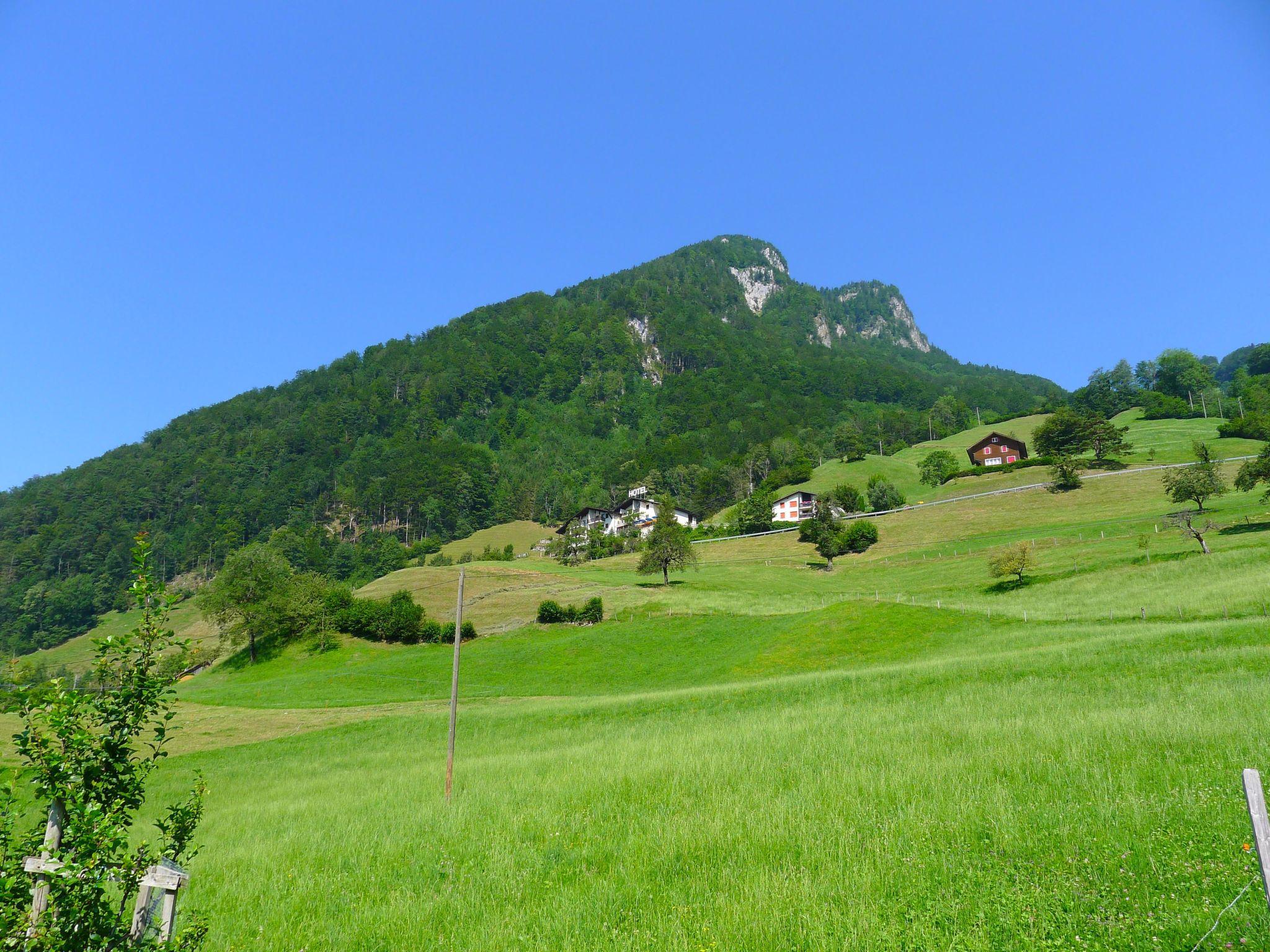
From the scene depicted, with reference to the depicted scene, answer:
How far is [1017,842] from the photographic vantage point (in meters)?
9.33

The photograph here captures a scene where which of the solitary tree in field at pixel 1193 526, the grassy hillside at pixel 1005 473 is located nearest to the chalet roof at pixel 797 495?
the grassy hillside at pixel 1005 473

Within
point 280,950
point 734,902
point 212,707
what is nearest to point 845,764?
point 734,902

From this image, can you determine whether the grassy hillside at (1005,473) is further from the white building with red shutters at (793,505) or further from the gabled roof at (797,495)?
the white building with red shutters at (793,505)

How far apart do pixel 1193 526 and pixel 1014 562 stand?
19841 mm

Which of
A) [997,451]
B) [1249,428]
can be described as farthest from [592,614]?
[1249,428]

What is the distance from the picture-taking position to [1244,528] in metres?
61.4

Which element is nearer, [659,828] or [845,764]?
[659,828]

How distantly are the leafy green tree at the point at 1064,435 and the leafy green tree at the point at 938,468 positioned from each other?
15.2 metres

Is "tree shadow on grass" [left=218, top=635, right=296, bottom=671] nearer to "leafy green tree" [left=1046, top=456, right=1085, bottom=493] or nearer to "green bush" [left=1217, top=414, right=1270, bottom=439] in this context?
"leafy green tree" [left=1046, top=456, right=1085, bottom=493]

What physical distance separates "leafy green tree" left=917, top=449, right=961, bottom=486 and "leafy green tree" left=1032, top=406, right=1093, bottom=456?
15.2 m

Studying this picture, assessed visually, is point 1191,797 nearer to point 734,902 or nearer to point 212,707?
point 734,902

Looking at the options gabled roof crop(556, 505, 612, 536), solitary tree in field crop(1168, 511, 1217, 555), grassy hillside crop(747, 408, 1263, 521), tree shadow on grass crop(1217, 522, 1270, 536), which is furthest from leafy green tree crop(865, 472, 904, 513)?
gabled roof crop(556, 505, 612, 536)

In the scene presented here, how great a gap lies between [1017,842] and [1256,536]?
219 ft

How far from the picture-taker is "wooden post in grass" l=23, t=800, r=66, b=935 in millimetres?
4996
